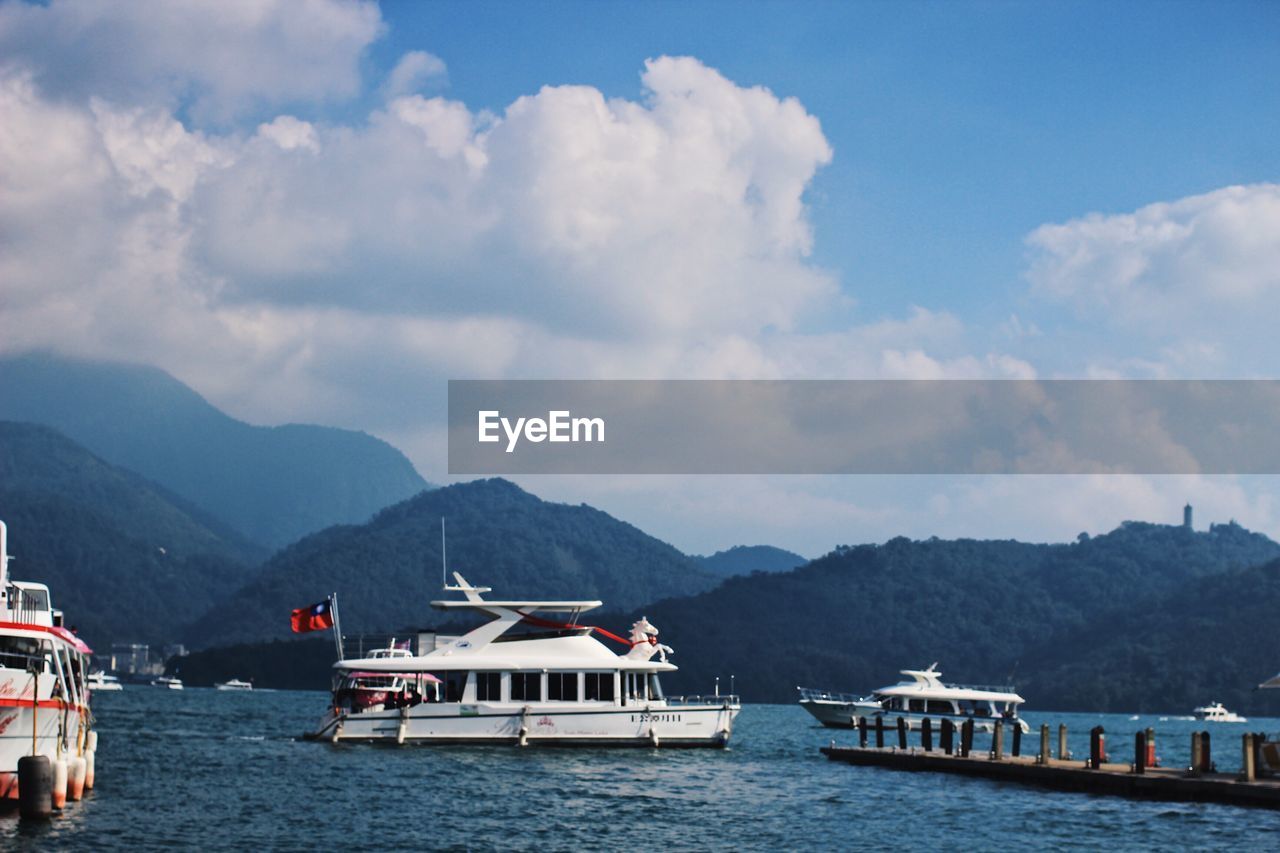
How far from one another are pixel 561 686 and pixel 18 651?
27164 mm

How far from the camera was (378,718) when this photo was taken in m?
63.0

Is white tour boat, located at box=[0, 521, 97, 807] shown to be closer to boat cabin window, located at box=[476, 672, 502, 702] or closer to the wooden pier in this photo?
boat cabin window, located at box=[476, 672, 502, 702]

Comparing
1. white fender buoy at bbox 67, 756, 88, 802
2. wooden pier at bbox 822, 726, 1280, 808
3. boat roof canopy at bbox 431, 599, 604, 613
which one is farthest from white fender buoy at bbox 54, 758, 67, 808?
wooden pier at bbox 822, 726, 1280, 808

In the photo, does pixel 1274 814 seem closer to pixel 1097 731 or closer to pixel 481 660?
pixel 1097 731

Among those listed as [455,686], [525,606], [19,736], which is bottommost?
[19,736]

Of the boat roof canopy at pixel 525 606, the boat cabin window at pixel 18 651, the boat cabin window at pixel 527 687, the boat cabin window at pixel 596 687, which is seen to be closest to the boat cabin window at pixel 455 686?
the boat cabin window at pixel 527 687

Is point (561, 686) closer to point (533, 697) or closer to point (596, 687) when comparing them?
point (533, 697)

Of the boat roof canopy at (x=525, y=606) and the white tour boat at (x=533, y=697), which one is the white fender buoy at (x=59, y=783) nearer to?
the white tour boat at (x=533, y=697)

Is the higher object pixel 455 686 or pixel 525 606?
pixel 525 606

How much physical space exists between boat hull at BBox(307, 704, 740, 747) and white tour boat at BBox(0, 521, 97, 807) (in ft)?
68.3

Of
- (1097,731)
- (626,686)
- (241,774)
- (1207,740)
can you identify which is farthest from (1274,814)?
(241,774)

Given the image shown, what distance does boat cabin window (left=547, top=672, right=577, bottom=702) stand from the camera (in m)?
62.3

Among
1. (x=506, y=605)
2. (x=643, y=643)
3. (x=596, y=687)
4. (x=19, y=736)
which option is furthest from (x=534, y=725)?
(x=19, y=736)

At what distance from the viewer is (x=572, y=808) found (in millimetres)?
44625
